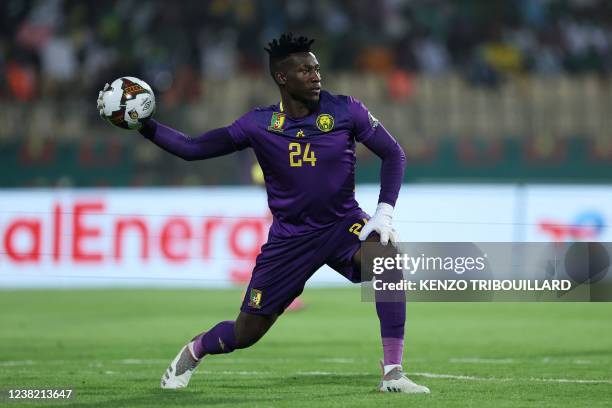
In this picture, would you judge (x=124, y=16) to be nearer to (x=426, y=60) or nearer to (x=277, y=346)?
(x=426, y=60)

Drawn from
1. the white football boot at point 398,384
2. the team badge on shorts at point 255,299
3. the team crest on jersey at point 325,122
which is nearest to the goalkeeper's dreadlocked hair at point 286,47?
the team crest on jersey at point 325,122

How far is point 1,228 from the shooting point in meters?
16.2

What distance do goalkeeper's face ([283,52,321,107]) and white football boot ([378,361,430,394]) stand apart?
1676 mm

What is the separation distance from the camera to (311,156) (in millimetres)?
7199

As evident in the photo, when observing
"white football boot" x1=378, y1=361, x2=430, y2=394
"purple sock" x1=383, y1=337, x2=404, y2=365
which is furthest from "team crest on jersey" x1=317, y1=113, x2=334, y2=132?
"white football boot" x1=378, y1=361, x2=430, y2=394

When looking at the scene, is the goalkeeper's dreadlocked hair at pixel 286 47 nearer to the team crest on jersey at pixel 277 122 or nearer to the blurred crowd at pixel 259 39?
the team crest on jersey at pixel 277 122

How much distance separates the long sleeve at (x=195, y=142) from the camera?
7395 millimetres

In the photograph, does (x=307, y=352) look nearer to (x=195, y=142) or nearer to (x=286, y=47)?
(x=195, y=142)

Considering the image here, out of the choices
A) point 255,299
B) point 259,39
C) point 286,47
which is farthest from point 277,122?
point 259,39

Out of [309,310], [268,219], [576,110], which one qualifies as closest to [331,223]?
[309,310]

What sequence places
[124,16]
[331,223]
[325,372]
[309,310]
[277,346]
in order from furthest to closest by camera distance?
[124,16] < [309,310] < [277,346] < [325,372] < [331,223]

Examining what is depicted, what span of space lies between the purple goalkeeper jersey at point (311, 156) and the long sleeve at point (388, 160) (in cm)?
5

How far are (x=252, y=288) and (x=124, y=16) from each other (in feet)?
51.6

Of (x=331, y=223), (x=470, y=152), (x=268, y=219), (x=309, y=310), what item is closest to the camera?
(x=331, y=223)
